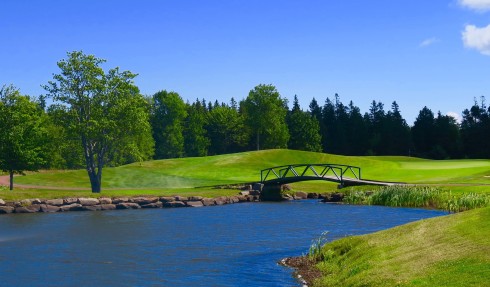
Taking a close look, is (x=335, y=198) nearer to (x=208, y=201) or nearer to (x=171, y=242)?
(x=208, y=201)

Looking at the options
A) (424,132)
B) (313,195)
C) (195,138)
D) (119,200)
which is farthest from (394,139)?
(119,200)

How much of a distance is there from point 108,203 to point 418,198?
31.8 m

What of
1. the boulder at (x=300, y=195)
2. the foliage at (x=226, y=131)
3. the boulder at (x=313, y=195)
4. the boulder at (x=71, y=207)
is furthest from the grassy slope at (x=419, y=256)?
the foliage at (x=226, y=131)

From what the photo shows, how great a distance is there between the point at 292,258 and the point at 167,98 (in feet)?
399

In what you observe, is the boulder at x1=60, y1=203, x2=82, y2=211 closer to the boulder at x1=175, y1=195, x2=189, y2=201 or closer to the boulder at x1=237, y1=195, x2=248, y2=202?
the boulder at x1=175, y1=195, x2=189, y2=201

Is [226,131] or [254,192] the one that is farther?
[226,131]

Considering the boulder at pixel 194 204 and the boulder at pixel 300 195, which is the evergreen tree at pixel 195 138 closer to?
the boulder at pixel 300 195

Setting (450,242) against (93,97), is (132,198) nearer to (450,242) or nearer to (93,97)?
(93,97)

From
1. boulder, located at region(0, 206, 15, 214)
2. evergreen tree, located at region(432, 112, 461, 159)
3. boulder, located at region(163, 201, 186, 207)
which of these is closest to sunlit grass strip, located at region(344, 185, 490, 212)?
boulder, located at region(163, 201, 186, 207)

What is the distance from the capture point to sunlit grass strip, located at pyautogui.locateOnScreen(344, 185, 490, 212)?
5000 centimetres

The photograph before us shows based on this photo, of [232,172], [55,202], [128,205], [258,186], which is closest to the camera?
[55,202]

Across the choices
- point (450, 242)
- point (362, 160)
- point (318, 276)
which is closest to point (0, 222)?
point (318, 276)

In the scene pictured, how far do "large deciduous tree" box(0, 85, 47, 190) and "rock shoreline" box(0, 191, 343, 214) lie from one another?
391 inches

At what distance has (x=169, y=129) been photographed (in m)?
149
